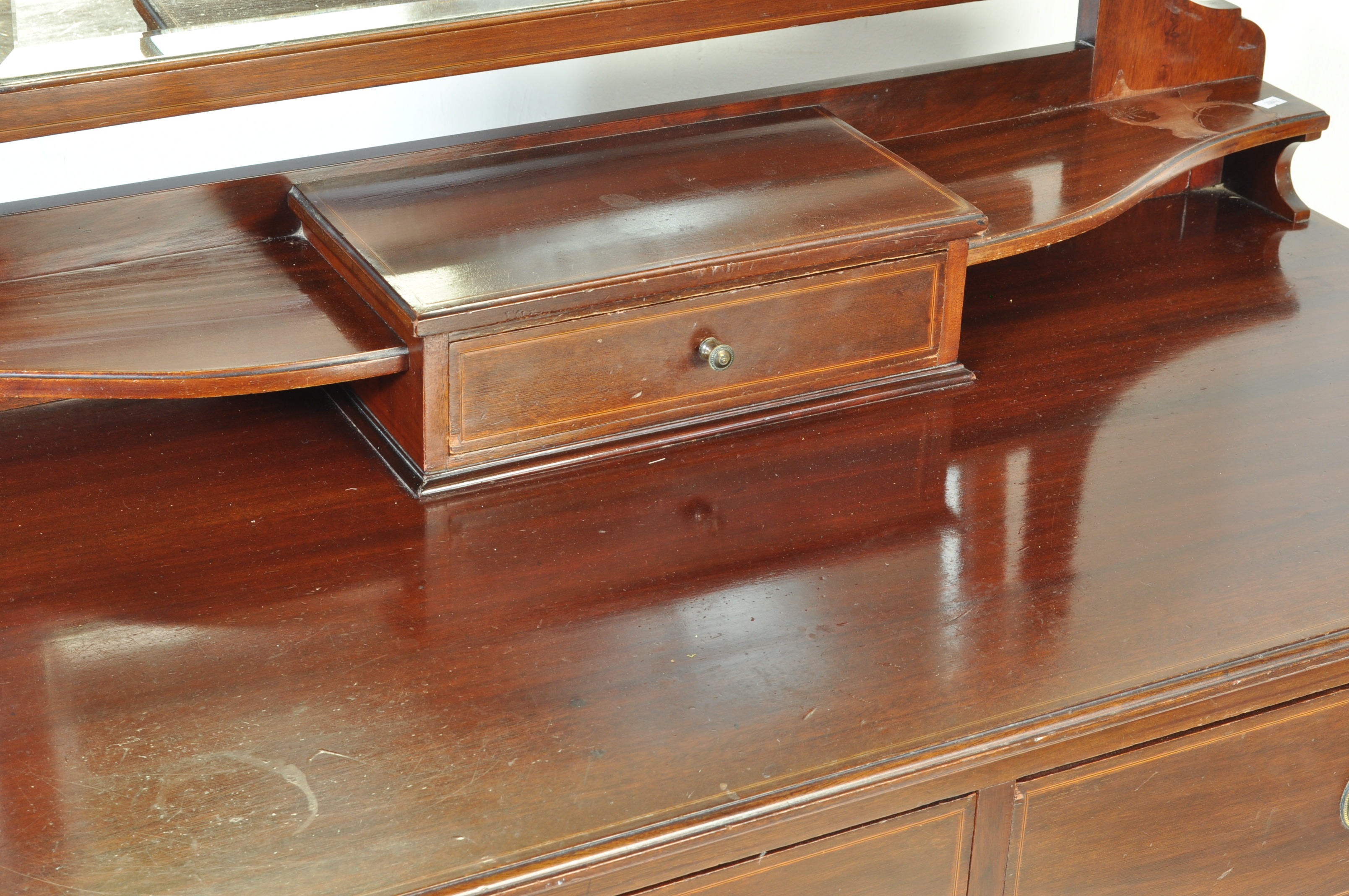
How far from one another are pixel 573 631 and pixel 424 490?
0.22m

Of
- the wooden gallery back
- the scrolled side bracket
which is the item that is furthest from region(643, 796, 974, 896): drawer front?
the scrolled side bracket

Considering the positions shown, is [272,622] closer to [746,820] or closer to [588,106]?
[746,820]

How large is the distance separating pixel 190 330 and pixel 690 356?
1.35 feet

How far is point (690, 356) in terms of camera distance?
4.13 ft

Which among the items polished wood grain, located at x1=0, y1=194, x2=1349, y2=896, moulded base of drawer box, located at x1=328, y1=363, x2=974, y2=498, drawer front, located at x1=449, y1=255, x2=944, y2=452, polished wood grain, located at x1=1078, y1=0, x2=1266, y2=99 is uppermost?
polished wood grain, located at x1=1078, y1=0, x2=1266, y2=99

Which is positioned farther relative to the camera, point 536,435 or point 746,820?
point 536,435

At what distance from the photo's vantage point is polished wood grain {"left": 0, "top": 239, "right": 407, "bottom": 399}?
1.14m

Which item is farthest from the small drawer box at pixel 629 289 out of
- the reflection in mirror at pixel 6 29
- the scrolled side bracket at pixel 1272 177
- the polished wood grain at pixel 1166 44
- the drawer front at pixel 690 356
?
the scrolled side bracket at pixel 1272 177

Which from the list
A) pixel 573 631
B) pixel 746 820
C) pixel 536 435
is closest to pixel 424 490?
pixel 536 435

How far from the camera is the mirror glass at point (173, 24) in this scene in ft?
3.86

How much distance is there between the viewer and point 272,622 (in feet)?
3.44

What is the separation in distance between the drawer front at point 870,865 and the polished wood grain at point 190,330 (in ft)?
1.59

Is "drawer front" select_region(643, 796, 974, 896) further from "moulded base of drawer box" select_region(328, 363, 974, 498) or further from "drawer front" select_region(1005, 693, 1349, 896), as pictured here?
"moulded base of drawer box" select_region(328, 363, 974, 498)

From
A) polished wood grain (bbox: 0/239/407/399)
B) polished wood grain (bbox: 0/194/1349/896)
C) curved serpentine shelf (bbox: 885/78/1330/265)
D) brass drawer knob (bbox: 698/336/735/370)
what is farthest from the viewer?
curved serpentine shelf (bbox: 885/78/1330/265)
